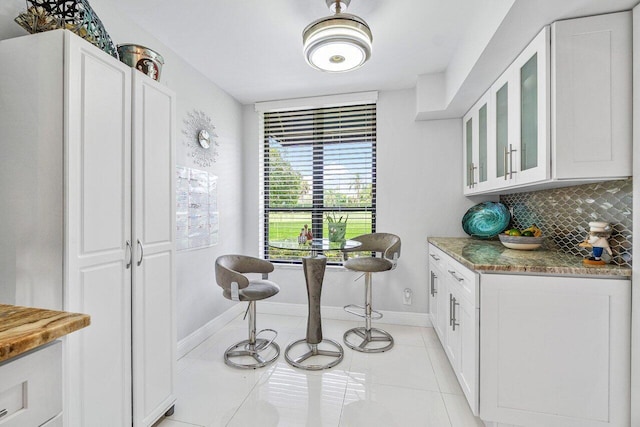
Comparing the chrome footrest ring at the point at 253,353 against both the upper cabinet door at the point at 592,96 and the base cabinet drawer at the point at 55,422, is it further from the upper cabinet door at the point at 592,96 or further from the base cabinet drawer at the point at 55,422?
the upper cabinet door at the point at 592,96

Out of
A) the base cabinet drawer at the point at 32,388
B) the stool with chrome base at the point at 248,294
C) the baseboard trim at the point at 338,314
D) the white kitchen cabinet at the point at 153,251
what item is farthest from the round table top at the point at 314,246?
the base cabinet drawer at the point at 32,388

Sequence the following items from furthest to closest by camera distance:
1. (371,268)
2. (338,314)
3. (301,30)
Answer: (338,314) → (371,268) → (301,30)

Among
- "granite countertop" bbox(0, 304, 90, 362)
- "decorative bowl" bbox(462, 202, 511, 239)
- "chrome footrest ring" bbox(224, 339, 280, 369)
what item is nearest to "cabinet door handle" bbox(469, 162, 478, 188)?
"decorative bowl" bbox(462, 202, 511, 239)

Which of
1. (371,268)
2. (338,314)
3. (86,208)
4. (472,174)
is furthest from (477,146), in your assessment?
(86,208)

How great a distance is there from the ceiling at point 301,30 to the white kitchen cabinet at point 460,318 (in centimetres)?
147

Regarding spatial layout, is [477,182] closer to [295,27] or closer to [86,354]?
[295,27]

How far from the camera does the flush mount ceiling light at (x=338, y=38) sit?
1.73m

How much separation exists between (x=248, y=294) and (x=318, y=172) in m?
1.74

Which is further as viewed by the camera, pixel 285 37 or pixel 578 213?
pixel 285 37

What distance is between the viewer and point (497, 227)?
8.67ft

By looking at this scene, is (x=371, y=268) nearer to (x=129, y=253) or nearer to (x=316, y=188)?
(x=316, y=188)

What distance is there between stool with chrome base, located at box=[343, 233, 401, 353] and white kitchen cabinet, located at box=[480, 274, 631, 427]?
110 cm

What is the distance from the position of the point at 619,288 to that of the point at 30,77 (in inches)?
113

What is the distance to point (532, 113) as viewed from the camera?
1687mm
